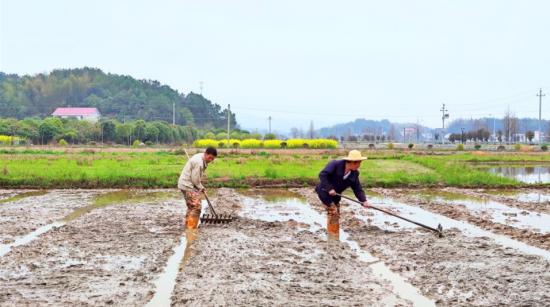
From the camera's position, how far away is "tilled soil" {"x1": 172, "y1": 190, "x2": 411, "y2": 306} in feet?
18.7

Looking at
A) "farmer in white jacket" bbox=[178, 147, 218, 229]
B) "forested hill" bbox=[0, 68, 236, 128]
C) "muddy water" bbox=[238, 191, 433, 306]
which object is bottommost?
"muddy water" bbox=[238, 191, 433, 306]

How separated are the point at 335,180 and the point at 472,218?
13.0ft

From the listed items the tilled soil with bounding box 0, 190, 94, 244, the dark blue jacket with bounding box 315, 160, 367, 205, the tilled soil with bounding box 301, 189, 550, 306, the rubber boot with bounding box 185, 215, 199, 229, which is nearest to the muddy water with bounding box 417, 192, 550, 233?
the tilled soil with bounding box 301, 189, 550, 306

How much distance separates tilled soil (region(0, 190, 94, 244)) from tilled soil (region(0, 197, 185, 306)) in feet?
2.07

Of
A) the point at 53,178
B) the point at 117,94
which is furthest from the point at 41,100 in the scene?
the point at 53,178

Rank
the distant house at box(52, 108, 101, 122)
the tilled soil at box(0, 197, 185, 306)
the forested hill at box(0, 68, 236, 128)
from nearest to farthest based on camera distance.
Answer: the tilled soil at box(0, 197, 185, 306) < the distant house at box(52, 108, 101, 122) < the forested hill at box(0, 68, 236, 128)

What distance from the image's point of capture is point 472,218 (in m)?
11.6

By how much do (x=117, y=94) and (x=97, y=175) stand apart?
89.1m

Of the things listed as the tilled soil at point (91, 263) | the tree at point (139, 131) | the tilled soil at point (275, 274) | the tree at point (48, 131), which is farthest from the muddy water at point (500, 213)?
the tree at point (139, 131)

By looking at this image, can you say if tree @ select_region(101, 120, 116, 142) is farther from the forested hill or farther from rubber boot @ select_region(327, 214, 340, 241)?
rubber boot @ select_region(327, 214, 340, 241)

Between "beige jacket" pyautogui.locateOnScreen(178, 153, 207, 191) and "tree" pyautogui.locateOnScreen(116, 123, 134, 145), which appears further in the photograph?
"tree" pyautogui.locateOnScreen(116, 123, 134, 145)

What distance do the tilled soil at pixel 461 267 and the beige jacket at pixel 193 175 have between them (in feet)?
9.25

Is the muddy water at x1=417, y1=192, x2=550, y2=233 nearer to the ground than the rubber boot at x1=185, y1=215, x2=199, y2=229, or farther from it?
nearer to the ground

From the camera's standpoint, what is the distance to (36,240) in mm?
8875
